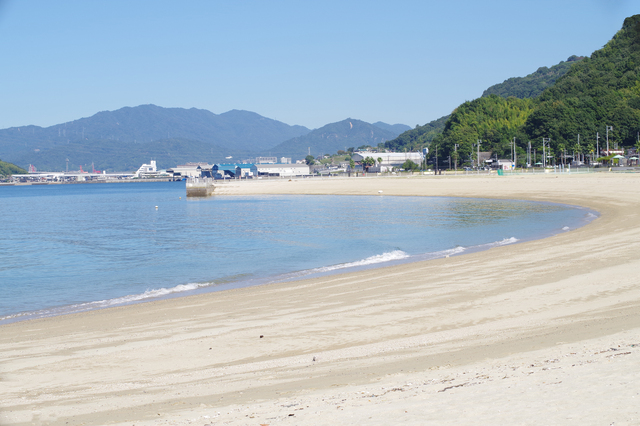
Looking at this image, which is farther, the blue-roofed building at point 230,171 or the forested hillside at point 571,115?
the blue-roofed building at point 230,171

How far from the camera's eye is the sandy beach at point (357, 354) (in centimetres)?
447

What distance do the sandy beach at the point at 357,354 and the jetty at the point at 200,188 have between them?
228 ft

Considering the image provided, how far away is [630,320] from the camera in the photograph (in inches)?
273

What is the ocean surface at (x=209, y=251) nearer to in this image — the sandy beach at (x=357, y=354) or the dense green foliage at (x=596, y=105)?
the sandy beach at (x=357, y=354)

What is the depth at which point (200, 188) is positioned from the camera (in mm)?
80312

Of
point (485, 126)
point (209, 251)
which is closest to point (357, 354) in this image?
point (209, 251)

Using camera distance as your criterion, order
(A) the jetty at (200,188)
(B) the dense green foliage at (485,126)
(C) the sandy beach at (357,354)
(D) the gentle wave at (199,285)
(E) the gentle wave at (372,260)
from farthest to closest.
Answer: (B) the dense green foliage at (485,126) → (A) the jetty at (200,188) → (E) the gentle wave at (372,260) → (D) the gentle wave at (199,285) → (C) the sandy beach at (357,354)

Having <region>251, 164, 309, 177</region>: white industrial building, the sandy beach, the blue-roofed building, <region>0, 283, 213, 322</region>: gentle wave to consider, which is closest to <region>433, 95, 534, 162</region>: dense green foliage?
<region>251, 164, 309, 177</region>: white industrial building

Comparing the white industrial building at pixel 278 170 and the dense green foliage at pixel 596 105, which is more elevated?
the dense green foliage at pixel 596 105

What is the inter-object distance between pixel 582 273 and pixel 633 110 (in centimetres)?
10908

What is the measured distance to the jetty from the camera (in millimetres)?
79444

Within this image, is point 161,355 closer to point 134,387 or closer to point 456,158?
point 134,387

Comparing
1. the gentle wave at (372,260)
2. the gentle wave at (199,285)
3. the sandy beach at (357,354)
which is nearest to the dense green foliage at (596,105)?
the gentle wave at (199,285)

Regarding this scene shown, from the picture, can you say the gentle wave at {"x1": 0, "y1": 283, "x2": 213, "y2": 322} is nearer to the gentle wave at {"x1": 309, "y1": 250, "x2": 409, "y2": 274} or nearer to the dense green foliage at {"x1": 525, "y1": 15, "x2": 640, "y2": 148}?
the gentle wave at {"x1": 309, "y1": 250, "x2": 409, "y2": 274}
